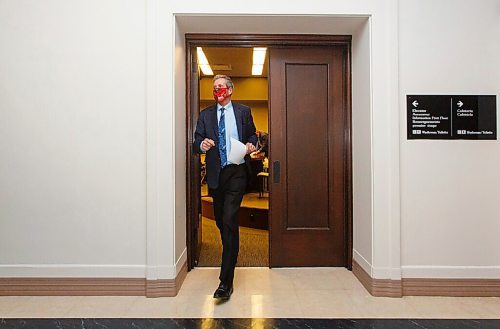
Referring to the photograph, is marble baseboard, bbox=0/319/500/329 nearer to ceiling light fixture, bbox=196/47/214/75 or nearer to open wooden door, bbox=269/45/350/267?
open wooden door, bbox=269/45/350/267

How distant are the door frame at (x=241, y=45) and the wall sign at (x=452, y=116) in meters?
0.72

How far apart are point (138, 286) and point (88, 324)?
54 centimetres

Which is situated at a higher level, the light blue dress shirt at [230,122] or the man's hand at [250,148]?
the light blue dress shirt at [230,122]

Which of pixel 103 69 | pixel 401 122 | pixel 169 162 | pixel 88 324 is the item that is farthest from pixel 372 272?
pixel 103 69

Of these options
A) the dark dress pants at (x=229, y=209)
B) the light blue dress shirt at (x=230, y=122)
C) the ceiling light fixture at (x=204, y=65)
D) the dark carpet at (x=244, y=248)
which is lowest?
the dark carpet at (x=244, y=248)

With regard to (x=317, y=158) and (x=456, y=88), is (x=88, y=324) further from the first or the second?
(x=456, y=88)

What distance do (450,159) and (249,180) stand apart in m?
1.63

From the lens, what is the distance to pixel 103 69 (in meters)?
2.90

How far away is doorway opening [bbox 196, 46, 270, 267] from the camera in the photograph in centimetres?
416

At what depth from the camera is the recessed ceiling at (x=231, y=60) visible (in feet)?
21.8

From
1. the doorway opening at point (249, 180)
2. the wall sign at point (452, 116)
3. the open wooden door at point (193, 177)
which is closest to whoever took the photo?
the wall sign at point (452, 116)

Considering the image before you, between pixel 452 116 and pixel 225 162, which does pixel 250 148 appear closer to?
pixel 225 162

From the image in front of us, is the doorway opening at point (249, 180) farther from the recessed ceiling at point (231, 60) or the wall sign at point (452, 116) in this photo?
the wall sign at point (452, 116)

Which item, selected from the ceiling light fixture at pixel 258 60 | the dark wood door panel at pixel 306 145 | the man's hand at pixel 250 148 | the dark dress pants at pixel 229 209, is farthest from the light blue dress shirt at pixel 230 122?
the ceiling light fixture at pixel 258 60
